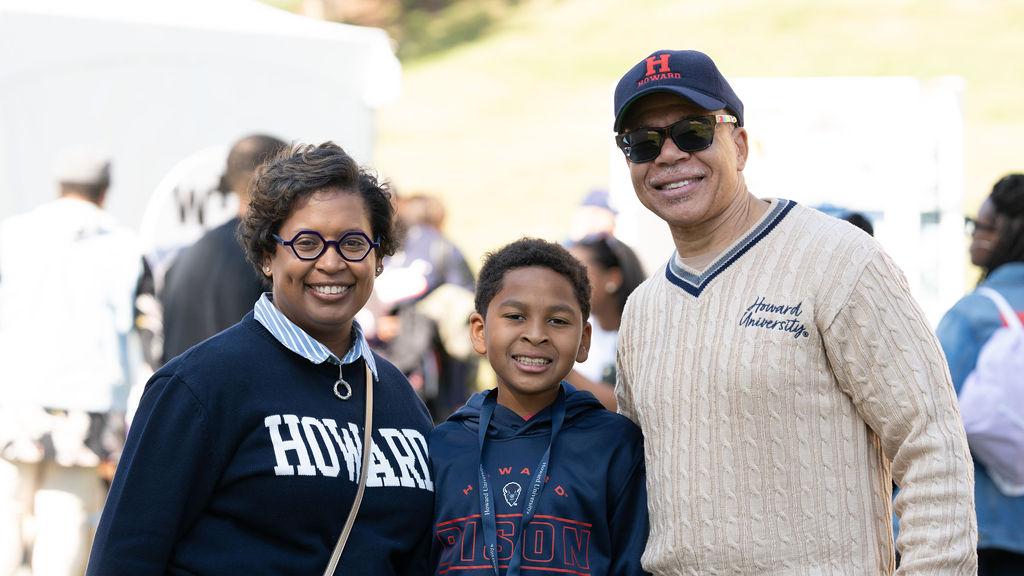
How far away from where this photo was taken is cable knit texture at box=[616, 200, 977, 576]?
2811 mm

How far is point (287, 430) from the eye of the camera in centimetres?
299

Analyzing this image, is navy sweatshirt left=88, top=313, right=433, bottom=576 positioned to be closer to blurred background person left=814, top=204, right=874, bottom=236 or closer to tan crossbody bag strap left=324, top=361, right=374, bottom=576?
tan crossbody bag strap left=324, top=361, right=374, bottom=576

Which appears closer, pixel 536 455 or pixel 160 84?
pixel 536 455

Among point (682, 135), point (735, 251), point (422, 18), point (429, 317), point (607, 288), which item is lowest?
point (735, 251)

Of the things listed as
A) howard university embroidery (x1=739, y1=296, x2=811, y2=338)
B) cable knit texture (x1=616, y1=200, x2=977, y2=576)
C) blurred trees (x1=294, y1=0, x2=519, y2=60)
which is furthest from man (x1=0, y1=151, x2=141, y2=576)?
blurred trees (x1=294, y1=0, x2=519, y2=60)

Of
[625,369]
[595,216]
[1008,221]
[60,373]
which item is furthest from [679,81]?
[595,216]

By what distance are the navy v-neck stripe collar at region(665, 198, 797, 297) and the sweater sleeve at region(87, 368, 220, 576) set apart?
116cm

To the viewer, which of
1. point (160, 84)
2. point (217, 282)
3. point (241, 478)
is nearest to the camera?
point (241, 478)

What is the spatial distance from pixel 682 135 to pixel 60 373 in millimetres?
4383

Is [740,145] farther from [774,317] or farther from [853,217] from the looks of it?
[853,217]

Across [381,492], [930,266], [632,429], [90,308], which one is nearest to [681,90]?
[632,429]

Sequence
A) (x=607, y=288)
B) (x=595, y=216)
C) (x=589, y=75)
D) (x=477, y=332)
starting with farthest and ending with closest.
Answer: (x=589, y=75) < (x=595, y=216) < (x=607, y=288) < (x=477, y=332)

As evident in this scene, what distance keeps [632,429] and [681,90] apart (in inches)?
34.8

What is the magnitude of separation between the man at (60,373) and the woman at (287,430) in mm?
3552
